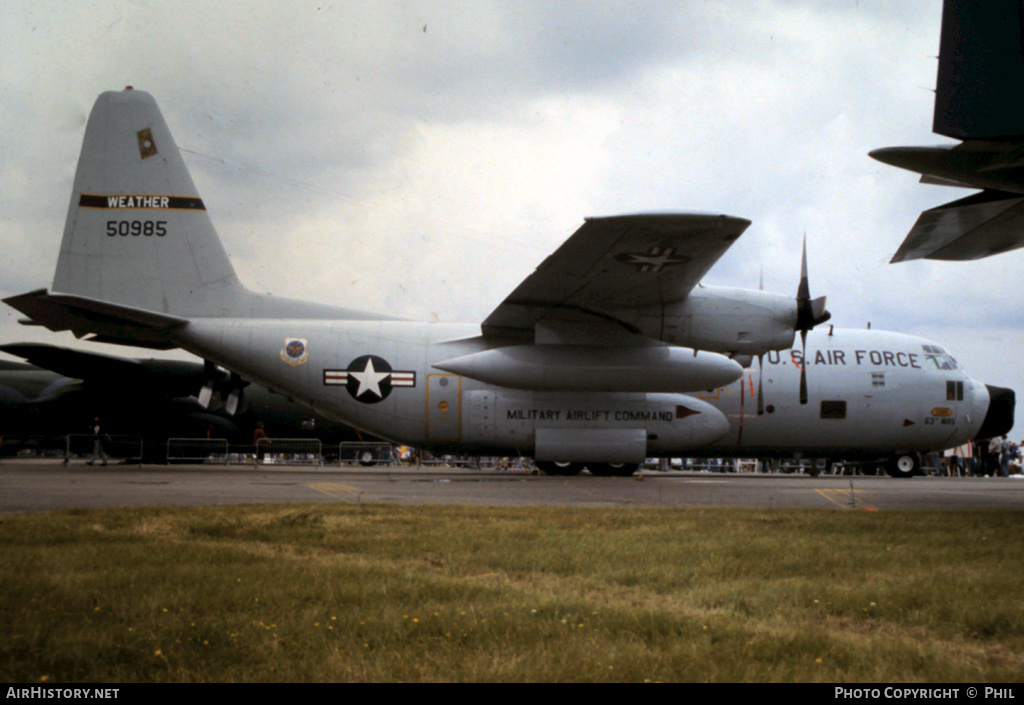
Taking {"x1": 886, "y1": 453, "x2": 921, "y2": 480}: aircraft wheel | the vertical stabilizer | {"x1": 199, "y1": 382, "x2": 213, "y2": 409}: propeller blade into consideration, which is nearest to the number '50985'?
the vertical stabilizer

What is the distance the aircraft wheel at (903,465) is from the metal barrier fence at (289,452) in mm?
20376

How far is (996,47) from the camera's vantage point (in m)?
7.65

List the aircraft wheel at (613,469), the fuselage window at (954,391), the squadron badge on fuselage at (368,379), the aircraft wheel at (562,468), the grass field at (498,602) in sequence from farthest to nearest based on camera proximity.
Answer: the fuselage window at (954,391) → the aircraft wheel at (613,469) → the aircraft wheel at (562,468) → the squadron badge on fuselage at (368,379) → the grass field at (498,602)

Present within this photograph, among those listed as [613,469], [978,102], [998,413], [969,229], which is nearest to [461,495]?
[969,229]

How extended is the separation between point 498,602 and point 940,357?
20390mm

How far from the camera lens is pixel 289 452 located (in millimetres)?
31531

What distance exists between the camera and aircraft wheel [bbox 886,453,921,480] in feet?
73.3

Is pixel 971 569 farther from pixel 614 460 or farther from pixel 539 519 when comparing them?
pixel 614 460

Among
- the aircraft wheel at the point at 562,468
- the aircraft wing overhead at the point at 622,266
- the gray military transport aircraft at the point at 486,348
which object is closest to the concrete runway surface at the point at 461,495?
the gray military transport aircraft at the point at 486,348

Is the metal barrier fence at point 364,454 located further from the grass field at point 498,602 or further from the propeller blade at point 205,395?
the grass field at point 498,602

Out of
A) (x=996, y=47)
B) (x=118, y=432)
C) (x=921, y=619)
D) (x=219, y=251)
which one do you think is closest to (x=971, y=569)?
(x=921, y=619)

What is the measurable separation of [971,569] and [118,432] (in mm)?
27834

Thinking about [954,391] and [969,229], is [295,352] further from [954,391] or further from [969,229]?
[954,391]

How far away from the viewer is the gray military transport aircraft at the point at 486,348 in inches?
621
